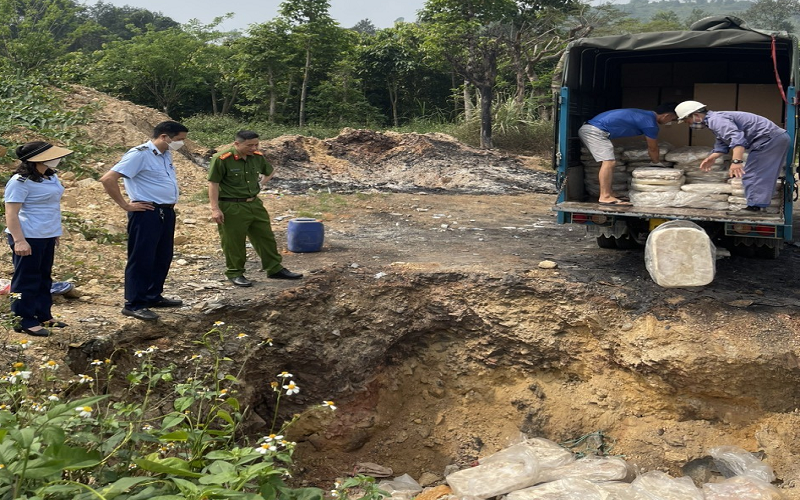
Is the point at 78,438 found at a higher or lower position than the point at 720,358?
higher

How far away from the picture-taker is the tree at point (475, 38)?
591 inches

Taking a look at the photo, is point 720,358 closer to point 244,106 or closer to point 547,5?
point 547,5

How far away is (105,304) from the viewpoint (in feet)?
16.8

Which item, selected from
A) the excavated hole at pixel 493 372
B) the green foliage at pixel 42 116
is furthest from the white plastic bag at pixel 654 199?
the green foliage at pixel 42 116

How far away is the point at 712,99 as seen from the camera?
700 centimetres

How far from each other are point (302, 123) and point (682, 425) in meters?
13.5

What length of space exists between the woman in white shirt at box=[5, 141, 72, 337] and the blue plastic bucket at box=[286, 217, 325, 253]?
109 inches

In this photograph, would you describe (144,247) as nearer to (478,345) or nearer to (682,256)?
(478,345)

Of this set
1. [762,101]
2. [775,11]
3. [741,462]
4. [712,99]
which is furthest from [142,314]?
[775,11]

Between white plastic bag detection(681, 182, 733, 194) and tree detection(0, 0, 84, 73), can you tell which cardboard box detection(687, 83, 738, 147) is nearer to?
white plastic bag detection(681, 182, 733, 194)

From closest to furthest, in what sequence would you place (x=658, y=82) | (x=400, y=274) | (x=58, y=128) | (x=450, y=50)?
(x=400, y=274)
(x=658, y=82)
(x=58, y=128)
(x=450, y=50)

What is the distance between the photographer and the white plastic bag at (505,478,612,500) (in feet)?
14.3

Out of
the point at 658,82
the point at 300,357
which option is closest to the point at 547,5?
the point at 658,82

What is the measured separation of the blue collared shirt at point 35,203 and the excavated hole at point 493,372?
47.0 inches
